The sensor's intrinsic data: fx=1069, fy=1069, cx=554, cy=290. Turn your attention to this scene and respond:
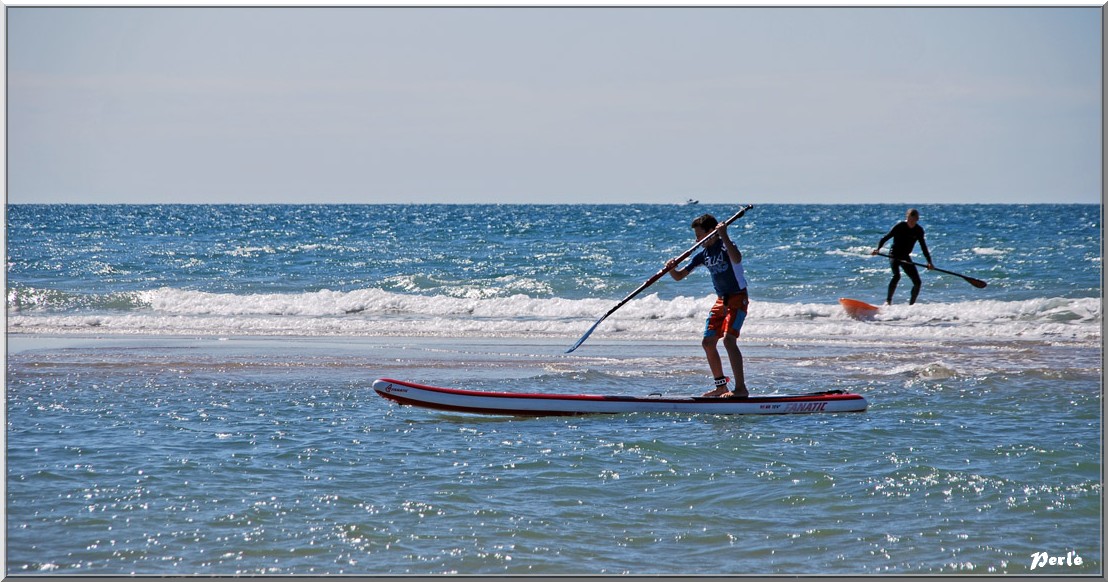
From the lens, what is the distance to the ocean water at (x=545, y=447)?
214 inches

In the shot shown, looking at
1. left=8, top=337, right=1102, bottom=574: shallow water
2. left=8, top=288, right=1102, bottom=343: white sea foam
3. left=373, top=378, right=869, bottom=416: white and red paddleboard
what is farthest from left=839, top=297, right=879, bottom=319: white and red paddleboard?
left=373, top=378, right=869, bottom=416: white and red paddleboard

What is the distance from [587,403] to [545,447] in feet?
4.71

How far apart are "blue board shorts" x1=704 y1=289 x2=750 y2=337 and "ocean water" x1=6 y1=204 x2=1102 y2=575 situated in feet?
2.75

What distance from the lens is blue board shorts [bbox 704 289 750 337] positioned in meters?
9.27

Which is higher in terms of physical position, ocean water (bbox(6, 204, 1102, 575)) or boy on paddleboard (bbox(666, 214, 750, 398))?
Result: boy on paddleboard (bbox(666, 214, 750, 398))

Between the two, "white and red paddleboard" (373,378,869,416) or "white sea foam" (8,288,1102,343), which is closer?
"white and red paddleboard" (373,378,869,416)

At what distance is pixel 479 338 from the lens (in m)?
16.2

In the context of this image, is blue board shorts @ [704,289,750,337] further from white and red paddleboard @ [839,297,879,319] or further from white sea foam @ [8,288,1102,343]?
white and red paddleboard @ [839,297,879,319]

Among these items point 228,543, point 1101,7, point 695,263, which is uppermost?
point 1101,7

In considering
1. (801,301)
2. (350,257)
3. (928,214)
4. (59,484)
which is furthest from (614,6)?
(928,214)

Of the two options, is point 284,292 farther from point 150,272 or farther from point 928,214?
point 928,214

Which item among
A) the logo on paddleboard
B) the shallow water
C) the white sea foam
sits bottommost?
the shallow water

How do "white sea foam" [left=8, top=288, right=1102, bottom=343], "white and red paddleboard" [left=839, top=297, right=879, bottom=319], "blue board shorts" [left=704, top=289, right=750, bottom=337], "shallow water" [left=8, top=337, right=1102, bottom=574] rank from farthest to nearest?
"white and red paddleboard" [left=839, top=297, right=879, bottom=319], "white sea foam" [left=8, top=288, right=1102, bottom=343], "blue board shorts" [left=704, top=289, right=750, bottom=337], "shallow water" [left=8, top=337, right=1102, bottom=574]

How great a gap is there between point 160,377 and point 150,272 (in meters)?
17.7
